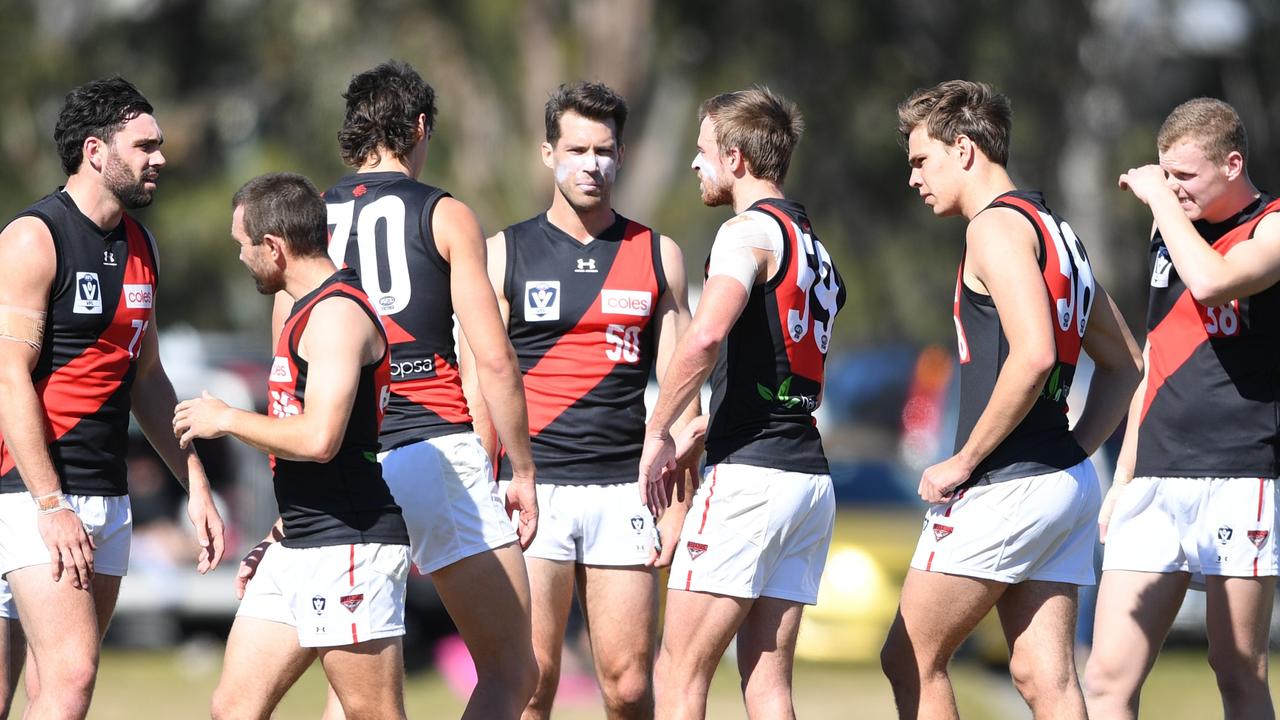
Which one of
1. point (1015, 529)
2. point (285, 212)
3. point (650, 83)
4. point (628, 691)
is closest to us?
point (285, 212)

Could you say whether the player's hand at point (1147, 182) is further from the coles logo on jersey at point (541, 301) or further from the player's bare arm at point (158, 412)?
the player's bare arm at point (158, 412)

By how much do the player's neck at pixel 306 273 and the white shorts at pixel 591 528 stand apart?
1443mm

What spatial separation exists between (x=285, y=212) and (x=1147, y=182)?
2859 mm

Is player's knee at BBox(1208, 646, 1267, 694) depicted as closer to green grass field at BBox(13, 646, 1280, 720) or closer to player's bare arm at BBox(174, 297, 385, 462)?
player's bare arm at BBox(174, 297, 385, 462)

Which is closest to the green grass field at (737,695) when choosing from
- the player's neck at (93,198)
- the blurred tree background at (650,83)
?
the player's neck at (93,198)

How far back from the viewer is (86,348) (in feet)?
17.8

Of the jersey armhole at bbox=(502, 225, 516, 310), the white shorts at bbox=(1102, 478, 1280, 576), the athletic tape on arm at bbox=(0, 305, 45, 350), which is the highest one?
the jersey armhole at bbox=(502, 225, 516, 310)

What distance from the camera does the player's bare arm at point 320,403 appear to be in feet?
15.4

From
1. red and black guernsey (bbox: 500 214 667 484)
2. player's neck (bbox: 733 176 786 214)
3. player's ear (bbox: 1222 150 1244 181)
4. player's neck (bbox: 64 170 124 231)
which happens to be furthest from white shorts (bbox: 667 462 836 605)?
player's neck (bbox: 64 170 124 231)

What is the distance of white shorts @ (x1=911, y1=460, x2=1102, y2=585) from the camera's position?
16.9 feet

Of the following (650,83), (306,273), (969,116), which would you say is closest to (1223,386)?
(969,116)

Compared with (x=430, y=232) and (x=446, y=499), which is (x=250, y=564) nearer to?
(x=446, y=499)

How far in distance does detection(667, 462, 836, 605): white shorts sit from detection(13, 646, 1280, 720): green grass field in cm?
501

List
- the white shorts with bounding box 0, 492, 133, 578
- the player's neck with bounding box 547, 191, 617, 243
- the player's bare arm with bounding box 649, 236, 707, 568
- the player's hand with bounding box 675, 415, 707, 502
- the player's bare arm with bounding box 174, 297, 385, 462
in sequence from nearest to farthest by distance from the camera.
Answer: the player's bare arm with bounding box 174, 297, 385, 462 < the white shorts with bounding box 0, 492, 133, 578 < the player's hand with bounding box 675, 415, 707, 502 < the player's bare arm with bounding box 649, 236, 707, 568 < the player's neck with bounding box 547, 191, 617, 243
